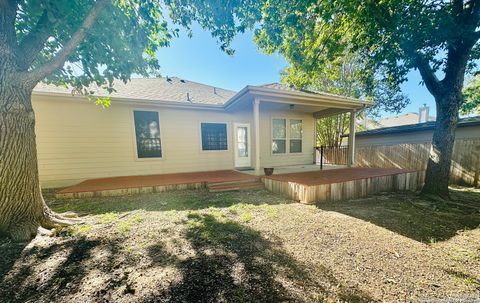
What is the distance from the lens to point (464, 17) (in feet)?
12.7

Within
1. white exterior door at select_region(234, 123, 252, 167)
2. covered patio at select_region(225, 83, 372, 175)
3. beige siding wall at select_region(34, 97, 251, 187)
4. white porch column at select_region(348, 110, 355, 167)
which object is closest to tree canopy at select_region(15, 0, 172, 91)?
beige siding wall at select_region(34, 97, 251, 187)

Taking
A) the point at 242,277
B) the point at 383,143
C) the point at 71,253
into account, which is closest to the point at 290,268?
the point at 242,277

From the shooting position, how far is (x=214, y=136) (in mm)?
7738

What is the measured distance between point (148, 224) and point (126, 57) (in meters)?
3.83

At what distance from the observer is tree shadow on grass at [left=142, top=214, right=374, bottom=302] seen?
164cm

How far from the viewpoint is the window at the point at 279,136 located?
8534 mm

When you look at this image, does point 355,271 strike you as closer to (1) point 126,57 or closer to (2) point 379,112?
(1) point 126,57

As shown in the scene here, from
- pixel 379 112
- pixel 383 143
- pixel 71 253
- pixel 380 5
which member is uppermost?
pixel 380 5

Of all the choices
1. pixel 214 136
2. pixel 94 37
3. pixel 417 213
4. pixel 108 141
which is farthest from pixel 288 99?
pixel 108 141

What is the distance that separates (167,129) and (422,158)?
11392 millimetres

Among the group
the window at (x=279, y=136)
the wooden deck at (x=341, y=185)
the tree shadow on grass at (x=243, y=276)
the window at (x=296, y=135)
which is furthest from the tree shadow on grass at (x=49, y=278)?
the window at (x=296, y=135)

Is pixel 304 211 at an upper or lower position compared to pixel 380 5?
lower

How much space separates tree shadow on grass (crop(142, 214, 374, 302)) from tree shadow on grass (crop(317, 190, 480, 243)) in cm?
225

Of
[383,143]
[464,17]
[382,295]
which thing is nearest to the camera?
[382,295]
